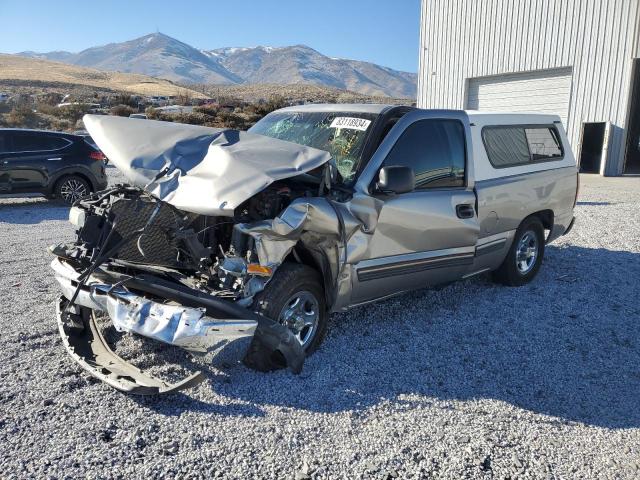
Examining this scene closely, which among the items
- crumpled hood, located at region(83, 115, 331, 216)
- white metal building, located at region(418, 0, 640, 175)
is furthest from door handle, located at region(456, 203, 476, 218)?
white metal building, located at region(418, 0, 640, 175)

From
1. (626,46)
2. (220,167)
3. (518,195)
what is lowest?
(518,195)

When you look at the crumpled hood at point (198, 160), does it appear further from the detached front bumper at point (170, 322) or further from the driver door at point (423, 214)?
the driver door at point (423, 214)

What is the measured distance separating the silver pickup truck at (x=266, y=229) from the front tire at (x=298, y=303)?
0.01 m

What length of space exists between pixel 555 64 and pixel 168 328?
18121 mm

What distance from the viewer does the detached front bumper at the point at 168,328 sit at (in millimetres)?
3330

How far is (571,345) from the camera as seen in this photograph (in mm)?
4625

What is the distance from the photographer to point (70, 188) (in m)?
11.4

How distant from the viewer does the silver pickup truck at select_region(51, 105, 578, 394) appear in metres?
3.56

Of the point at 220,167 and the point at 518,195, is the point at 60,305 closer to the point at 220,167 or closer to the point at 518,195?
the point at 220,167

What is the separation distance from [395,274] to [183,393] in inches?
76.8

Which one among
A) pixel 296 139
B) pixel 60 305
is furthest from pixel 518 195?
pixel 60 305

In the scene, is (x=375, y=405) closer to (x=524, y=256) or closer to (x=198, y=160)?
(x=198, y=160)

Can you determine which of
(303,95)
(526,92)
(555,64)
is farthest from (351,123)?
(303,95)

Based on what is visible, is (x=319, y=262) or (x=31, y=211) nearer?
(x=319, y=262)
